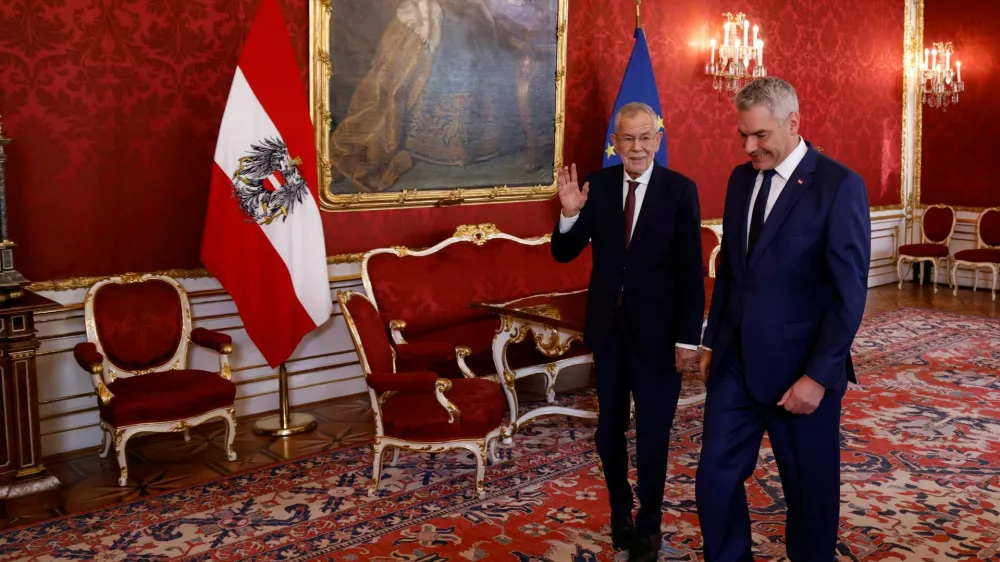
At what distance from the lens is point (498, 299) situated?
6.00 metres

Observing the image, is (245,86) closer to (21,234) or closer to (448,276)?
(21,234)

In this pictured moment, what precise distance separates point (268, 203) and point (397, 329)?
3.27 ft

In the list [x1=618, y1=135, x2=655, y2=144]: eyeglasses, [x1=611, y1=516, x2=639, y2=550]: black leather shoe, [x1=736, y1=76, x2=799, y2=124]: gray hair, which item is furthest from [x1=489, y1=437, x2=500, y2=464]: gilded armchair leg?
[x1=736, y1=76, x2=799, y2=124]: gray hair

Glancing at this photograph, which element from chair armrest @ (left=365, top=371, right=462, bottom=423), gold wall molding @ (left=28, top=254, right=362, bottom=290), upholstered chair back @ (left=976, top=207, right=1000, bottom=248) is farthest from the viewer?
upholstered chair back @ (left=976, top=207, right=1000, bottom=248)

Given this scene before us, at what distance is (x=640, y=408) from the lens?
3.32m

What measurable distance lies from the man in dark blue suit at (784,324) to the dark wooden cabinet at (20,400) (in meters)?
3.14

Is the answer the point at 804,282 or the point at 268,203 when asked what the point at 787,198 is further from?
the point at 268,203

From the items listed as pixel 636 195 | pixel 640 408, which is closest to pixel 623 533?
pixel 640 408

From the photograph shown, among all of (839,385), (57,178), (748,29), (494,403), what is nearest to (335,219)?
(57,178)

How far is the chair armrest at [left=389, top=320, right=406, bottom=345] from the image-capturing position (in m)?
5.08

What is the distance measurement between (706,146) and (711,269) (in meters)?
1.85

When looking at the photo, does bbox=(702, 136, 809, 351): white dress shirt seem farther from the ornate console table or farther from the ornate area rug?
the ornate console table

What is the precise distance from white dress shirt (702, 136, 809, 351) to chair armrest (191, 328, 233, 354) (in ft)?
10.2

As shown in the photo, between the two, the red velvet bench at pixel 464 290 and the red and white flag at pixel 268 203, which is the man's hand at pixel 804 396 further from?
the red and white flag at pixel 268 203
